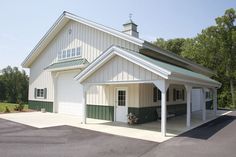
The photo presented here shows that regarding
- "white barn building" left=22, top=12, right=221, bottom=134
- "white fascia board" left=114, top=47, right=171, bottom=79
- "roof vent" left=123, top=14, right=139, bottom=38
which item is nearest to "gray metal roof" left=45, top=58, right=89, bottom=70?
A: "white barn building" left=22, top=12, right=221, bottom=134

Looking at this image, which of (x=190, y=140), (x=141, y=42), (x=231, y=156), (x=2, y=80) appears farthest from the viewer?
(x=2, y=80)

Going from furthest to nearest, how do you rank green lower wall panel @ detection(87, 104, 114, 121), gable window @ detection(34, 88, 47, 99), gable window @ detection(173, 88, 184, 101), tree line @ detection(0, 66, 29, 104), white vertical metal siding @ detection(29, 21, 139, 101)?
tree line @ detection(0, 66, 29, 104), gable window @ detection(34, 88, 47, 99), gable window @ detection(173, 88, 184, 101), white vertical metal siding @ detection(29, 21, 139, 101), green lower wall panel @ detection(87, 104, 114, 121)

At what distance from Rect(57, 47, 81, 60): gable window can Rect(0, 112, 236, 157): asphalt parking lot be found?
773 cm

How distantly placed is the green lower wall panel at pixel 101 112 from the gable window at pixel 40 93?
19.8ft

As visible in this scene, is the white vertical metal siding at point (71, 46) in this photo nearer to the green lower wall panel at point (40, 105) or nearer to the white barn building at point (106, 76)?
the white barn building at point (106, 76)

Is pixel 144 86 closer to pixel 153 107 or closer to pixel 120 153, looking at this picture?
pixel 153 107

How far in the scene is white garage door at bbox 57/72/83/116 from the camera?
53.4ft

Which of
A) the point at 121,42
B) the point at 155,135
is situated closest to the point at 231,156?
the point at 155,135

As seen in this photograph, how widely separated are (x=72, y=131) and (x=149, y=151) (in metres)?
4.38

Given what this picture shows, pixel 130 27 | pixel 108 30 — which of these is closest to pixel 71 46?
pixel 108 30

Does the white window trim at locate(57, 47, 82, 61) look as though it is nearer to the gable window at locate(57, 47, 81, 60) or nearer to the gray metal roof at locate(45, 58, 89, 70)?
the gable window at locate(57, 47, 81, 60)

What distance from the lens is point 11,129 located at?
10344 mm

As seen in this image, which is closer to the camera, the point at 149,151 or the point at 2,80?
the point at 149,151

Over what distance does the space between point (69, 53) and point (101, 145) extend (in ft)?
36.1
